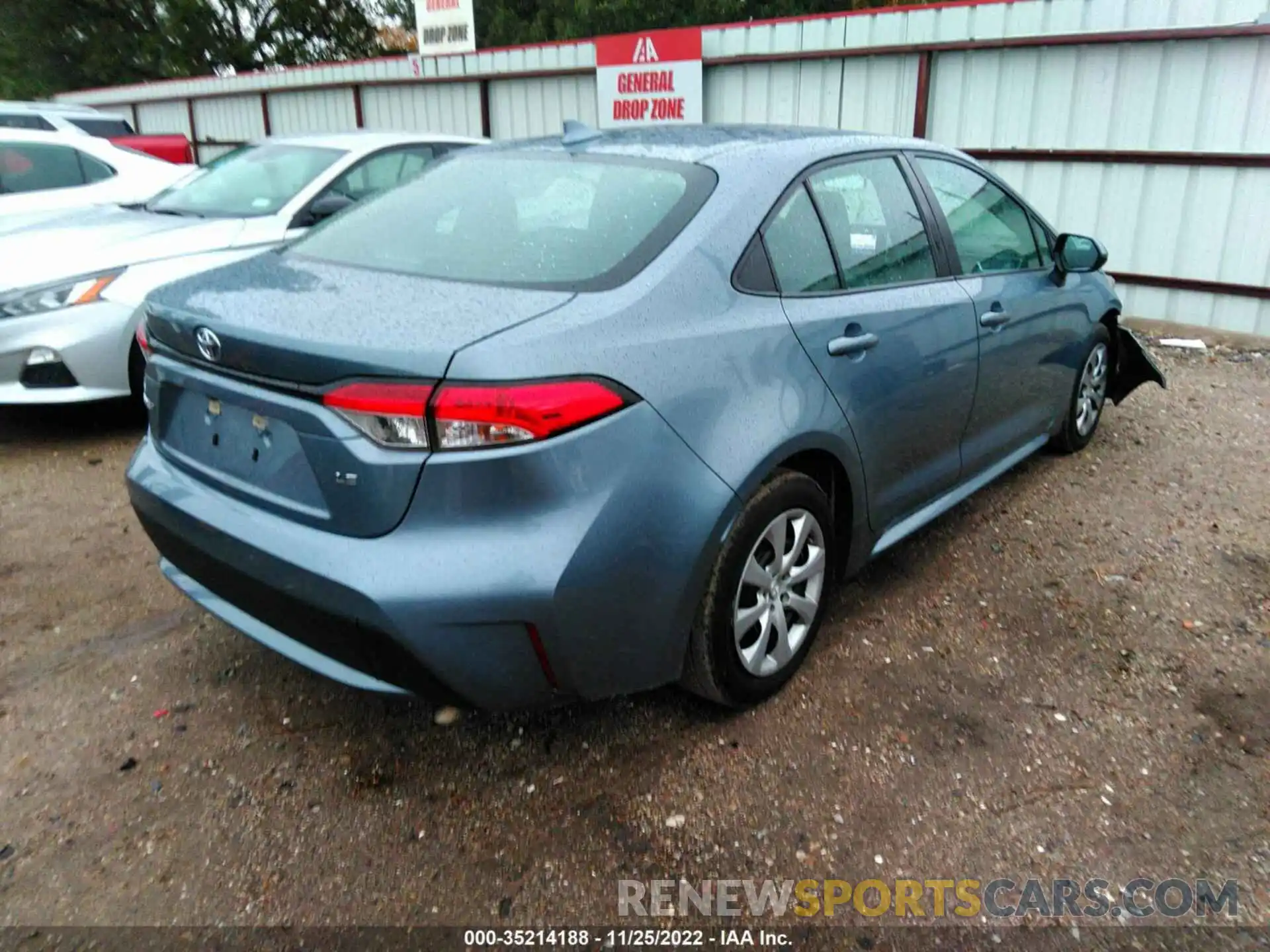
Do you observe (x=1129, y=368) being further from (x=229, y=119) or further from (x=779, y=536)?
(x=229, y=119)

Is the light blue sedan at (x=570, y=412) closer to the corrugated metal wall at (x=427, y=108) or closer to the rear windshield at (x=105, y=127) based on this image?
Result: the corrugated metal wall at (x=427, y=108)

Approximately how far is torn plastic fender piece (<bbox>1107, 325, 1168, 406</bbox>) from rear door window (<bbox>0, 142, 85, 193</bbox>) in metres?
7.22

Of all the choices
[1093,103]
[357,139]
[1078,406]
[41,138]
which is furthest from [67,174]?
[1093,103]

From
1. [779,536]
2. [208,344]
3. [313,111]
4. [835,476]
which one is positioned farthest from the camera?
[313,111]

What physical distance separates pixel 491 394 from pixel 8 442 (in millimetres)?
4333

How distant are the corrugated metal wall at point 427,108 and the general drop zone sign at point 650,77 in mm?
2325

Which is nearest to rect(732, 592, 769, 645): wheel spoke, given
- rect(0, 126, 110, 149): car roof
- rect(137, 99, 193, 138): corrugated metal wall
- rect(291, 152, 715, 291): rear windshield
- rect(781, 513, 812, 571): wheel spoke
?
rect(781, 513, 812, 571): wheel spoke

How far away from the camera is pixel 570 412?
6.88 feet

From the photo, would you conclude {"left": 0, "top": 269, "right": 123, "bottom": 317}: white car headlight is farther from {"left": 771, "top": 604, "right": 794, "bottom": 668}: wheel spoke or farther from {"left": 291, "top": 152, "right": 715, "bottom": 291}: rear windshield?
{"left": 771, "top": 604, "right": 794, "bottom": 668}: wheel spoke

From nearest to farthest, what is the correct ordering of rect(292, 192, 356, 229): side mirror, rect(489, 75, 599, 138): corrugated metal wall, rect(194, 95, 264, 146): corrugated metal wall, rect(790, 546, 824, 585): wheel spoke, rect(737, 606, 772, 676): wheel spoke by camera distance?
rect(737, 606, 772, 676): wheel spoke
rect(790, 546, 824, 585): wheel spoke
rect(292, 192, 356, 229): side mirror
rect(489, 75, 599, 138): corrugated metal wall
rect(194, 95, 264, 146): corrugated metal wall

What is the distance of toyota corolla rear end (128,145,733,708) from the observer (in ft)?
6.78

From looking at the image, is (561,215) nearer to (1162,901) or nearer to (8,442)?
(1162,901)

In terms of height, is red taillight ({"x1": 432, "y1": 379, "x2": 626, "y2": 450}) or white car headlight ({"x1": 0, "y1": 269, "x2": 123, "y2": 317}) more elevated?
red taillight ({"x1": 432, "y1": 379, "x2": 626, "y2": 450})

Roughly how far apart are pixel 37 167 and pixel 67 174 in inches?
7.5
